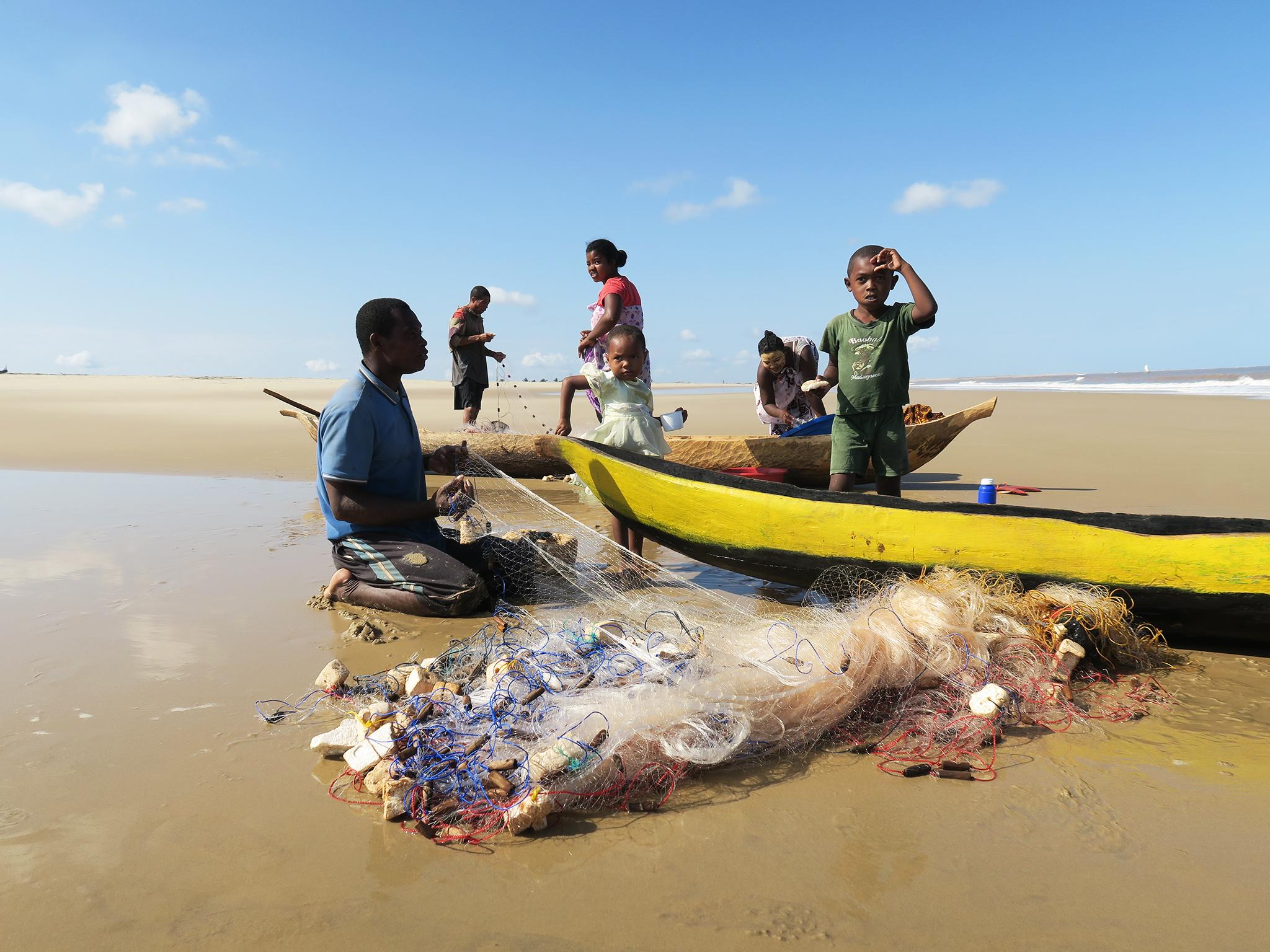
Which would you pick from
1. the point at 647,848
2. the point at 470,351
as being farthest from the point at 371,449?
the point at 470,351

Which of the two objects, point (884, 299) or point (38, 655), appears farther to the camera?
point (884, 299)

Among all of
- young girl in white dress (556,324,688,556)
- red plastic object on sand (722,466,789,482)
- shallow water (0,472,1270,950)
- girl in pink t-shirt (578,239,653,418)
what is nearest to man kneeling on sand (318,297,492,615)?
shallow water (0,472,1270,950)

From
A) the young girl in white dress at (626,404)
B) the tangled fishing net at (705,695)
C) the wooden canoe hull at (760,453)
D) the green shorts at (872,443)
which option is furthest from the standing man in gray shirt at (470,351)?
the tangled fishing net at (705,695)

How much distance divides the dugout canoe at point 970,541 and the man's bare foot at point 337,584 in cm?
147

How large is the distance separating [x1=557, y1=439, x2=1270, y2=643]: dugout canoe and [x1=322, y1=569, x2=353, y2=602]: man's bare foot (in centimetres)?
147

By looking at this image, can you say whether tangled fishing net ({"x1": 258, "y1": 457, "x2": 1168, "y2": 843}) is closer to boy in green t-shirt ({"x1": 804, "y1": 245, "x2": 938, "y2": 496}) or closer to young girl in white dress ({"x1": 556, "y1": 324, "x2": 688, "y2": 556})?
young girl in white dress ({"x1": 556, "y1": 324, "x2": 688, "y2": 556})

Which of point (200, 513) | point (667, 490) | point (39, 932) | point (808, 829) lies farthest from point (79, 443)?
point (808, 829)

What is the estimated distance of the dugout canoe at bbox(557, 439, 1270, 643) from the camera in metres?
2.99

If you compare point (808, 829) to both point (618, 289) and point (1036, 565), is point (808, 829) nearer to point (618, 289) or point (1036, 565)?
point (1036, 565)

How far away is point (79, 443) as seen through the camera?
1161 centimetres

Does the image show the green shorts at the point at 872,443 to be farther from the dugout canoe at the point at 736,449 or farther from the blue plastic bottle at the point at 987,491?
the dugout canoe at the point at 736,449

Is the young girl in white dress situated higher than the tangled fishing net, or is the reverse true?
the young girl in white dress

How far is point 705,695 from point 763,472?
4.72 meters

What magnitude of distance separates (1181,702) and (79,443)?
532 inches
